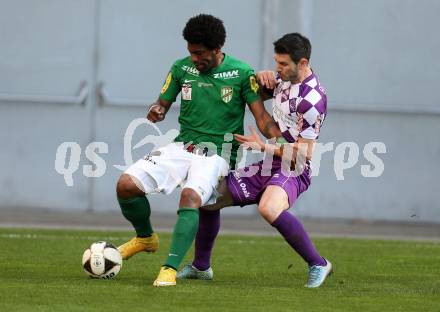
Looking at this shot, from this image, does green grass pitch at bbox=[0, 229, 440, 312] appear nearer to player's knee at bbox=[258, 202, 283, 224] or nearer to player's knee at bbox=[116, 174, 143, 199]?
player's knee at bbox=[258, 202, 283, 224]

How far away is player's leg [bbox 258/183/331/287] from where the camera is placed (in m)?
8.55

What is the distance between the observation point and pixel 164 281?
815 centimetres

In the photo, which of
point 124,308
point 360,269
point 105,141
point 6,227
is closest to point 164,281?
point 124,308

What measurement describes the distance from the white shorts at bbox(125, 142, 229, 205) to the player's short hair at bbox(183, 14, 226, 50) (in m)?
0.78

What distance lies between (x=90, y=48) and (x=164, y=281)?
26.2 feet

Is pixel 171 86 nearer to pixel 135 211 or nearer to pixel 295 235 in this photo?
pixel 135 211

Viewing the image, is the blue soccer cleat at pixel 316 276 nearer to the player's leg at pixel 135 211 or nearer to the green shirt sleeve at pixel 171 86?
the player's leg at pixel 135 211

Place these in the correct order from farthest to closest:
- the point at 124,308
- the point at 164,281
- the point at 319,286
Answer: the point at 319,286 < the point at 164,281 < the point at 124,308

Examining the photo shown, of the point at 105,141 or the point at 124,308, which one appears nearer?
the point at 124,308

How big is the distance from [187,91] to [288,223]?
1187 millimetres

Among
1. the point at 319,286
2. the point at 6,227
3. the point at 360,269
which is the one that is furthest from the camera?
the point at 6,227

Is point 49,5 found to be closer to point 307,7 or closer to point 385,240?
point 307,7

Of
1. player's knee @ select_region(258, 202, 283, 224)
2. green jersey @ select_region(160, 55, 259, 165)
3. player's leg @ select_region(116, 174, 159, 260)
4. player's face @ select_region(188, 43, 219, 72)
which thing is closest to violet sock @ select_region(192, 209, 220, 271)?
player's leg @ select_region(116, 174, 159, 260)

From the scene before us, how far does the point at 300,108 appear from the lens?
8.67 metres
